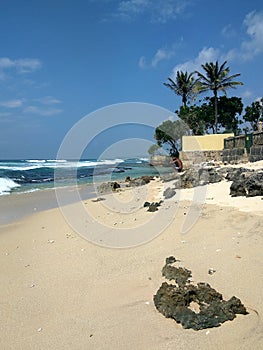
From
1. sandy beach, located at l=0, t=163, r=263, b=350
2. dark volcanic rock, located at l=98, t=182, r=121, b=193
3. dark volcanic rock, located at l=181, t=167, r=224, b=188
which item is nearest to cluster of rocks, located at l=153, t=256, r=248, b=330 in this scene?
sandy beach, located at l=0, t=163, r=263, b=350

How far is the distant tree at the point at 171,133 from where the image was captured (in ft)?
125

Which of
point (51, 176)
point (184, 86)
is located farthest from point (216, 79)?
point (51, 176)

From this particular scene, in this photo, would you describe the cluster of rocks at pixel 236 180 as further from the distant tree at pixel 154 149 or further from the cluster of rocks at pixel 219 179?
the distant tree at pixel 154 149

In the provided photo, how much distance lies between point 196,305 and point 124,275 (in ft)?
3.74

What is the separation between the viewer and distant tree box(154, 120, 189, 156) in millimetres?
38081

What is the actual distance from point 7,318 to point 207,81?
1300 inches

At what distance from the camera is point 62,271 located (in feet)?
13.2

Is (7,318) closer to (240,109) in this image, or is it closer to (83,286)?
(83,286)

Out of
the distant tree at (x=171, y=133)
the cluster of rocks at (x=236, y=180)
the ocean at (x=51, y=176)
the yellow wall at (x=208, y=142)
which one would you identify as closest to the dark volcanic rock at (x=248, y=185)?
the cluster of rocks at (x=236, y=180)

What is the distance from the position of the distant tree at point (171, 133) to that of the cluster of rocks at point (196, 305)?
34446 mm

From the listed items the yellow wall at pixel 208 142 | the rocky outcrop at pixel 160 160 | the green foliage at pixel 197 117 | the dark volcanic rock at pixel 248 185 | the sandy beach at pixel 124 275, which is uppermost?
the green foliage at pixel 197 117

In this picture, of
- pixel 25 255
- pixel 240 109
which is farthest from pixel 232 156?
pixel 240 109

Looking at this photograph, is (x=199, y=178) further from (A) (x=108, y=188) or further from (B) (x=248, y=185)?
(A) (x=108, y=188)

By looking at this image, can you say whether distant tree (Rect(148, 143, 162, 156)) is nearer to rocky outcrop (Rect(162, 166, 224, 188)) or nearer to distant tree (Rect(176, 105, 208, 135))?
distant tree (Rect(176, 105, 208, 135))
